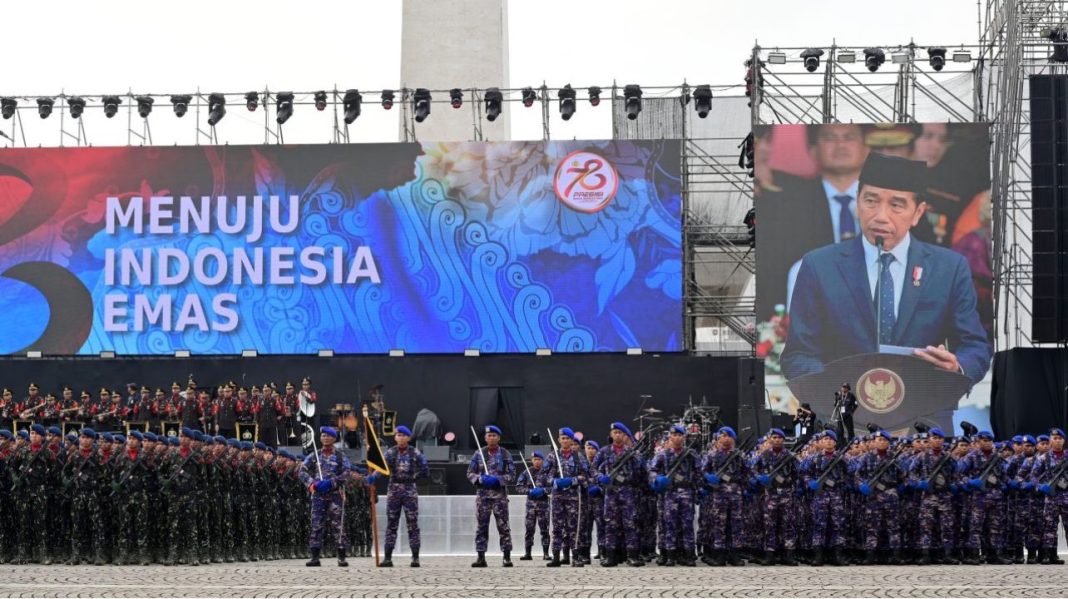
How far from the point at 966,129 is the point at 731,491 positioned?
15606 mm

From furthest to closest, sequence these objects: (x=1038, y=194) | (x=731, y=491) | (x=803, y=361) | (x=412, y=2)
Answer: (x=412, y=2) → (x=803, y=361) → (x=1038, y=194) → (x=731, y=491)

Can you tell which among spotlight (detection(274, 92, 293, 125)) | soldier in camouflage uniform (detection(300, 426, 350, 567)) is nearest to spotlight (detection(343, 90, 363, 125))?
spotlight (detection(274, 92, 293, 125))

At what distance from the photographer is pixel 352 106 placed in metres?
31.6

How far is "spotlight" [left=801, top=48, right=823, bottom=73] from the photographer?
30.2 meters

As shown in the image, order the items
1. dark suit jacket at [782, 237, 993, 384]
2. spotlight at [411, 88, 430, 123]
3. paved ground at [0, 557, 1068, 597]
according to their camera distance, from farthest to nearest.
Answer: spotlight at [411, 88, 430, 123], dark suit jacket at [782, 237, 993, 384], paved ground at [0, 557, 1068, 597]

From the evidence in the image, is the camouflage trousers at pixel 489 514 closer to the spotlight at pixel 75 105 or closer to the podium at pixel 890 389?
the podium at pixel 890 389

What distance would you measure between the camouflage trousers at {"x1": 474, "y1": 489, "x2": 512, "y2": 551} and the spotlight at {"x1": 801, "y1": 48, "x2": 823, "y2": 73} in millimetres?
15596

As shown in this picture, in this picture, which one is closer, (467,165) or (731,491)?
(731,491)

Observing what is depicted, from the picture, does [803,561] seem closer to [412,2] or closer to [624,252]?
[624,252]

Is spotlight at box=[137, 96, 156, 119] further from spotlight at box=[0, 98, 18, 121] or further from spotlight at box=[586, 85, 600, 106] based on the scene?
spotlight at box=[586, 85, 600, 106]

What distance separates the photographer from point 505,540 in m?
17.1

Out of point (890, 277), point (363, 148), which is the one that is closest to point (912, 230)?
point (890, 277)

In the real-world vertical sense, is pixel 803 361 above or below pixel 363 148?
below

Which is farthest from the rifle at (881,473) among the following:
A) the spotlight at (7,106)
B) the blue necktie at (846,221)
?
the spotlight at (7,106)
